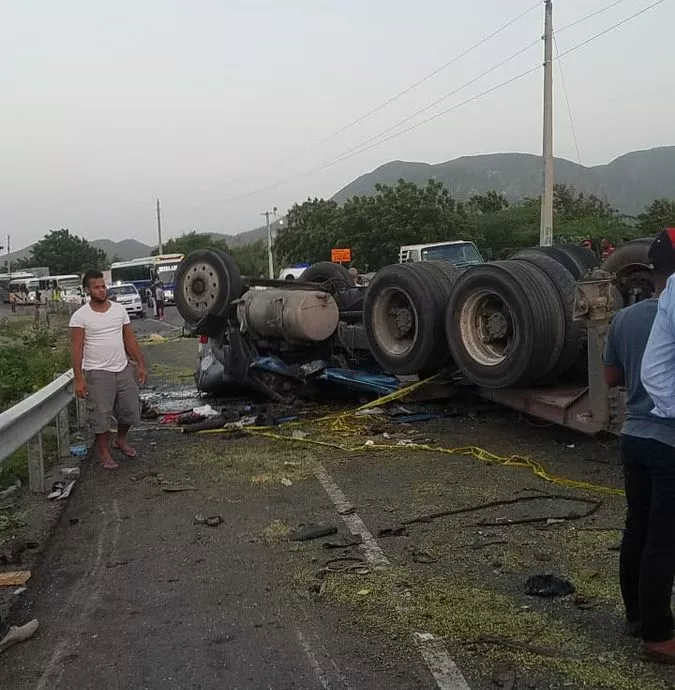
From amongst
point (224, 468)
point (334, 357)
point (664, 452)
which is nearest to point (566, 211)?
point (334, 357)

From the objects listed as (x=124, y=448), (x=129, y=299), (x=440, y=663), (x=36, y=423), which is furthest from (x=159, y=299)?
(x=440, y=663)

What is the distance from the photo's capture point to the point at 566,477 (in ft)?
21.5

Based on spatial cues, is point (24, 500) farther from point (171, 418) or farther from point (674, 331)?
point (674, 331)

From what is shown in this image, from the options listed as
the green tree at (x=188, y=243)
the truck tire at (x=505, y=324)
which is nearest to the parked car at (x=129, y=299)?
the truck tire at (x=505, y=324)

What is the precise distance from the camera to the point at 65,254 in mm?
103625

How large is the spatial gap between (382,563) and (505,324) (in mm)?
3362

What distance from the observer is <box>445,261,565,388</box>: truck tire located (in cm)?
727

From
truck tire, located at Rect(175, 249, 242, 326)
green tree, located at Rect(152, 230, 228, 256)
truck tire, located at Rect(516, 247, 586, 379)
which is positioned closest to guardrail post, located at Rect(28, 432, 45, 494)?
truck tire, located at Rect(516, 247, 586, 379)

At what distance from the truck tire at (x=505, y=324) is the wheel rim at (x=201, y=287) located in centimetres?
430

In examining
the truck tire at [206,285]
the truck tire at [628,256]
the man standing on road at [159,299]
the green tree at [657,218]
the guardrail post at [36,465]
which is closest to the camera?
the guardrail post at [36,465]

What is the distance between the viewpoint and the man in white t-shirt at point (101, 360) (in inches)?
303

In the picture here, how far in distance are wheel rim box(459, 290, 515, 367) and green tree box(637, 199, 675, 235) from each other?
28.5m

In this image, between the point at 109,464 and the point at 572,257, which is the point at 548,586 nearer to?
the point at 109,464

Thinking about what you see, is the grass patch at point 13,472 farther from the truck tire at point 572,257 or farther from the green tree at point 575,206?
the green tree at point 575,206
